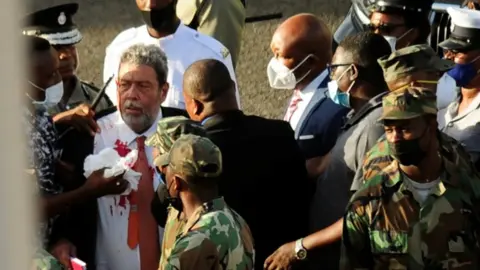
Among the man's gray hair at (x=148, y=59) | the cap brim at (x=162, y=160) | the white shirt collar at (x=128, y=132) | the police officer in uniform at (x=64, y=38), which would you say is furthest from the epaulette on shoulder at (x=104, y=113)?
the cap brim at (x=162, y=160)

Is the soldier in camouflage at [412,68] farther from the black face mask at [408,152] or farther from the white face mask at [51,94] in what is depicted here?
the white face mask at [51,94]

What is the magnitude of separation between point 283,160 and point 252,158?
6.2 inches

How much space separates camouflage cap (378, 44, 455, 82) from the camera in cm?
393

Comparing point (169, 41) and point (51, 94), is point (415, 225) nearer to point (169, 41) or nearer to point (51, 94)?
point (51, 94)

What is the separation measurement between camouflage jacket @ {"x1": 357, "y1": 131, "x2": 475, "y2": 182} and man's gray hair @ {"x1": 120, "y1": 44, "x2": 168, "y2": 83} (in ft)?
3.72

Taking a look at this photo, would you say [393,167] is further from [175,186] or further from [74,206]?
[74,206]

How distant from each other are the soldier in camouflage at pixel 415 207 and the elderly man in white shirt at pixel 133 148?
1.04 meters

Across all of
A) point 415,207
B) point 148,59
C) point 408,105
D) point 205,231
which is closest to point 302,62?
point 148,59

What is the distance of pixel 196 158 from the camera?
318 cm

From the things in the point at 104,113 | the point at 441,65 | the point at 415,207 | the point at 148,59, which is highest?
the point at 148,59

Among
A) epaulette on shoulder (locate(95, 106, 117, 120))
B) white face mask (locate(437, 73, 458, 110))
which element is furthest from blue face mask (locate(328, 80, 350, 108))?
epaulette on shoulder (locate(95, 106, 117, 120))

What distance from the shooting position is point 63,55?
5137 mm

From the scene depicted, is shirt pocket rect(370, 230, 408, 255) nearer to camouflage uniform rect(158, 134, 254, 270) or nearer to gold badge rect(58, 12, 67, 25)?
camouflage uniform rect(158, 134, 254, 270)

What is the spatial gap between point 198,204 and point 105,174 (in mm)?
980
